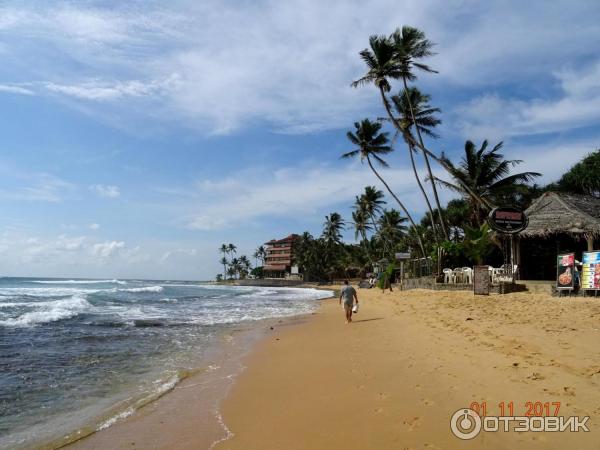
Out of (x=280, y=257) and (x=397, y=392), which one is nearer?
(x=397, y=392)

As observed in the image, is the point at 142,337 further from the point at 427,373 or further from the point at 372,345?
the point at 427,373

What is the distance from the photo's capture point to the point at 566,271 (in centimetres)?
1346

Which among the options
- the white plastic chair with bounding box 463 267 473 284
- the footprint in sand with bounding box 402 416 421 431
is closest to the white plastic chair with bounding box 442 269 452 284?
the white plastic chair with bounding box 463 267 473 284

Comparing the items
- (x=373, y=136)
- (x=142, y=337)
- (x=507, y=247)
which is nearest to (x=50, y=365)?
(x=142, y=337)

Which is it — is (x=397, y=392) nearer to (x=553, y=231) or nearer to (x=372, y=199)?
(x=553, y=231)

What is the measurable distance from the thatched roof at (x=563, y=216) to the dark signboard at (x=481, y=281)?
14.7ft

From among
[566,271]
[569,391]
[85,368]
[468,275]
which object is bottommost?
[85,368]

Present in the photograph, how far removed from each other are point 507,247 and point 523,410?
21836 millimetres

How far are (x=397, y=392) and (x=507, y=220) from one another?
15.6 m

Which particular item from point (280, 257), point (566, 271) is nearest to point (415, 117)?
point (566, 271)

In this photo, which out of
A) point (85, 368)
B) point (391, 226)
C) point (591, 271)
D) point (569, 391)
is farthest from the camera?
point (391, 226)

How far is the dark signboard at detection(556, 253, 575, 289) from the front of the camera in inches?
520

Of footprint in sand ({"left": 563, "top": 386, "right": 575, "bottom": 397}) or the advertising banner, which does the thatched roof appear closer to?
the advertising banner

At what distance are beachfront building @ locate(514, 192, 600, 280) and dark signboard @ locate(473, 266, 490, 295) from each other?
439 cm
